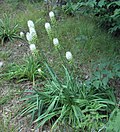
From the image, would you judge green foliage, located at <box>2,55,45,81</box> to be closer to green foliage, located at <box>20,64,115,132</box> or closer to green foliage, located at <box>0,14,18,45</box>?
green foliage, located at <box>20,64,115,132</box>

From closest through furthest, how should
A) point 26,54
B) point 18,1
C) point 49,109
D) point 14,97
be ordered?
1. point 49,109
2. point 14,97
3. point 26,54
4. point 18,1

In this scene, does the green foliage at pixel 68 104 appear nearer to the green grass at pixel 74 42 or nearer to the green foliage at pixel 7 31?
the green grass at pixel 74 42

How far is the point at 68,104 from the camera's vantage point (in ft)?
11.4

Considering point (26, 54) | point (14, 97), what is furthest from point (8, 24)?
point (14, 97)

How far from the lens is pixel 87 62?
4.52 metres

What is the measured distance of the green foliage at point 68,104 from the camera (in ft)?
11.0

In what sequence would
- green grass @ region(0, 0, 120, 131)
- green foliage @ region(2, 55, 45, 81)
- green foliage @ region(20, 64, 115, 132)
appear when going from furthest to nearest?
green grass @ region(0, 0, 120, 131), green foliage @ region(2, 55, 45, 81), green foliage @ region(20, 64, 115, 132)

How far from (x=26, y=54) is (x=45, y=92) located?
1.34 metres

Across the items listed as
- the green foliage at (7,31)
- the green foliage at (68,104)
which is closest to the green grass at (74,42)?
the green foliage at (7,31)

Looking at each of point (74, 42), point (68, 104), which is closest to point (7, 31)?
point (74, 42)

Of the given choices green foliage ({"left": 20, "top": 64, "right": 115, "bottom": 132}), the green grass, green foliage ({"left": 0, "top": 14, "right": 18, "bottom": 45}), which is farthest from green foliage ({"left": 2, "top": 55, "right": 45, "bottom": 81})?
green foliage ({"left": 0, "top": 14, "right": 18, "bottom": 45})

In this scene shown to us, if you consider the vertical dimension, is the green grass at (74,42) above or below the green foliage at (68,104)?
above

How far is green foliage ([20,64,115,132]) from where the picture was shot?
336 centimetres

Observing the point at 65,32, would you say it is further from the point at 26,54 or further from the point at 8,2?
the point at 8,2
